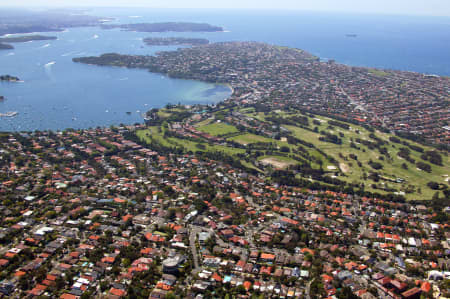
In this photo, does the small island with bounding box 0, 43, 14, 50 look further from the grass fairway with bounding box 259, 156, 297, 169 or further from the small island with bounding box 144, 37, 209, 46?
the grass fairway with bounding box 259, 156, 297, 169

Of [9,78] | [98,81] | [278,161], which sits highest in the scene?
[9,78]

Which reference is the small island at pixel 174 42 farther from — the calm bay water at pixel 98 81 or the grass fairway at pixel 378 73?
the grass fairway at pixel 378 73

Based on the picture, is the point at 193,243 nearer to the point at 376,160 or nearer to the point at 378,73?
the point at 376,160

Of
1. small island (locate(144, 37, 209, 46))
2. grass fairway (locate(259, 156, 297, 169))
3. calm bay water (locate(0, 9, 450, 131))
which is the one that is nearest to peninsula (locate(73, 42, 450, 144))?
calm bay water (locate(0, 9, 450, 131))

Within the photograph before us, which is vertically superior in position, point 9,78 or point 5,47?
point 5,47

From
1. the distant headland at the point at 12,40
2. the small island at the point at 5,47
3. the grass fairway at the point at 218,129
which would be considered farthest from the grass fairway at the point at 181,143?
the distant headland at the point at 12,40

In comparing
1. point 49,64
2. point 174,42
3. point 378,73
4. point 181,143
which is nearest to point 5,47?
point 49,64
